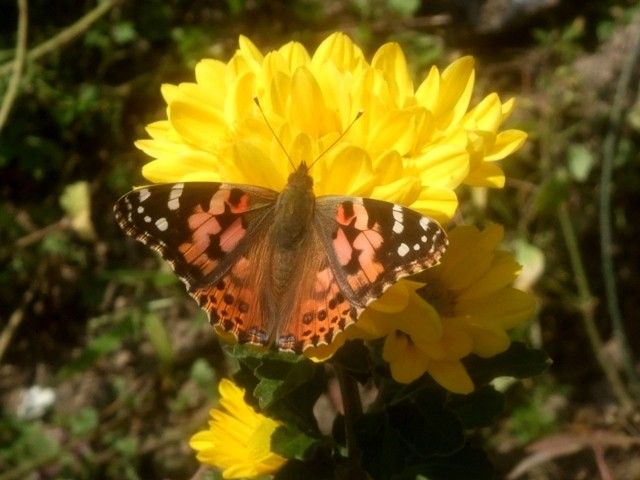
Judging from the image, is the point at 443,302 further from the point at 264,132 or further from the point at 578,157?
the point at 578,157

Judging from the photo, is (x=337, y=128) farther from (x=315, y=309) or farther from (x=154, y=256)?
(x=154, y=256)

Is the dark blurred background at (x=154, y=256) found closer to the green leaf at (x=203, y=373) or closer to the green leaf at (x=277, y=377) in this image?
the green leaf at (x=203, y=373)

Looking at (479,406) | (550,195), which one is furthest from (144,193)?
(550,195)

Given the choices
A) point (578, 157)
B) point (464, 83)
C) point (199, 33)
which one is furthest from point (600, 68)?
point (464, 83)

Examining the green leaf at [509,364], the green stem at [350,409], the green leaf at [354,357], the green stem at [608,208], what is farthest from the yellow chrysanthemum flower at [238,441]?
the green stem at [608,208]

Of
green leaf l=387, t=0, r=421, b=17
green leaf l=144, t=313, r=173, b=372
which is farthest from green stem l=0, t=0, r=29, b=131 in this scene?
green leaf l=387, t=0, r=421, b=17

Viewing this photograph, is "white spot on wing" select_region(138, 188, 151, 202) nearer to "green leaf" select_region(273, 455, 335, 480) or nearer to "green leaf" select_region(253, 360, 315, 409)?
"green leaf" select_region(253, 360, 315, 409)

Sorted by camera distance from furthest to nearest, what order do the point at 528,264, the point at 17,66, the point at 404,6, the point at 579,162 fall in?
the point at 404,6
the point at 579,162
the point at 17,66
the point at 528,264
